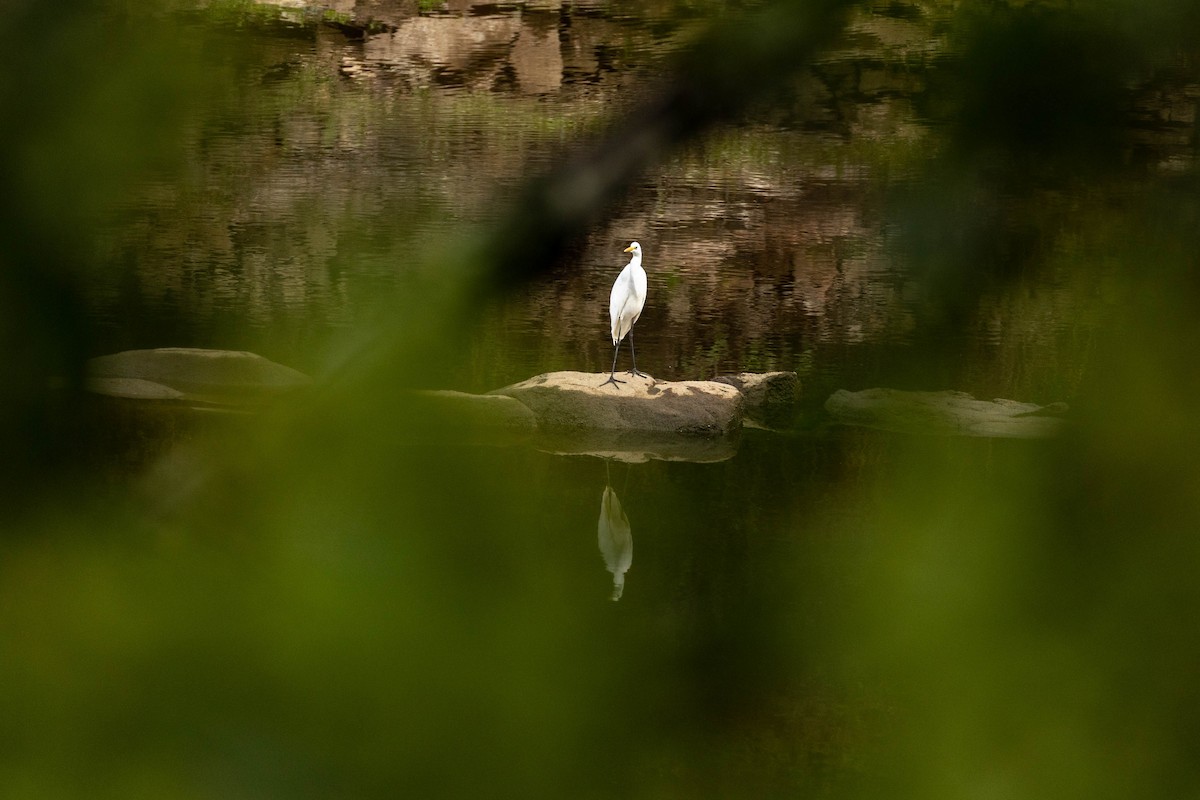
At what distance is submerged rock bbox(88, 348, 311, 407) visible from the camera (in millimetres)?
177

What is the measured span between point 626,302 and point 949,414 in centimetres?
21

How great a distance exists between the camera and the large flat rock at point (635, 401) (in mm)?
243

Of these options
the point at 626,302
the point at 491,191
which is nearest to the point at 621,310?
the point at 626,302

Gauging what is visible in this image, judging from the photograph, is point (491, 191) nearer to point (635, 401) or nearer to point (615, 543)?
point (615, 543)

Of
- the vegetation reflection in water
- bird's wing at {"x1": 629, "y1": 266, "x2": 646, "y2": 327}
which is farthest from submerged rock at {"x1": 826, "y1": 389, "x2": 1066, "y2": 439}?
bird's wing at {"x1": 629, "y1": 266, "x2": 646, "y2": 327}

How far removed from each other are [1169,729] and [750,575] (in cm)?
7

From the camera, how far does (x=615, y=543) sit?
0.63ft

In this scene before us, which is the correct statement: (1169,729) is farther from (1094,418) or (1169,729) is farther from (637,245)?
(637,245)

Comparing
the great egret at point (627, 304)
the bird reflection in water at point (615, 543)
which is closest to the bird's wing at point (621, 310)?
the great egret at point (627, 304)

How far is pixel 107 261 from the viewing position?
0.63ft

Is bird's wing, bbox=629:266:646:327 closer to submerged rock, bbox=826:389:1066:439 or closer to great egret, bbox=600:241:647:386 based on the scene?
great egret, bbox=600:241:647:386

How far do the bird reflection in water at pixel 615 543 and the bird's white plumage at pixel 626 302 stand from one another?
7 cm

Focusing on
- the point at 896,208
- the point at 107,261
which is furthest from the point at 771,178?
the point at 107,261

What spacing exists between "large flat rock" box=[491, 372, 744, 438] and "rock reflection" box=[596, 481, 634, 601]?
0.03 metres
